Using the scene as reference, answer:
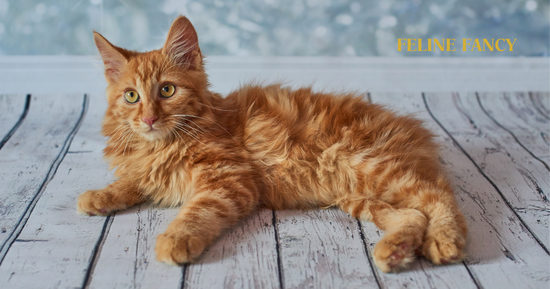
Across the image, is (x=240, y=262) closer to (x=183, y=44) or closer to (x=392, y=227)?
(x=392, y=227)

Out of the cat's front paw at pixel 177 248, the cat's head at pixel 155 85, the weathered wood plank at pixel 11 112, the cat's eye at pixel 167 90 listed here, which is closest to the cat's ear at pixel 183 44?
the cat's head at pixel 155 85

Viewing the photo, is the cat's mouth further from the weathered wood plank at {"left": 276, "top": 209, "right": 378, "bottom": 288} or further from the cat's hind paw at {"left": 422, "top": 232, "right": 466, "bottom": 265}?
the cat's hind paw at {"left": 422, "top": 232, "right": 466, "bottom": 265}

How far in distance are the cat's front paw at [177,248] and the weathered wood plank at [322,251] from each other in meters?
0.28

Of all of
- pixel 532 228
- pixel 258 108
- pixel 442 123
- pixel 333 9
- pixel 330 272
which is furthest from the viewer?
pixel 333 9

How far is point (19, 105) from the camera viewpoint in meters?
2.94

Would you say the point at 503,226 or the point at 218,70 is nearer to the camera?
the point at 503,226

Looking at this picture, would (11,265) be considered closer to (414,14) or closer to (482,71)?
(414,14)

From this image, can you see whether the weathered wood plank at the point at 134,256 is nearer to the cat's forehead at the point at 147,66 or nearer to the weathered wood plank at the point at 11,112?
the cat's forehead at the point at 147,66

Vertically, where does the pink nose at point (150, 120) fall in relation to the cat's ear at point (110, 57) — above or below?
below

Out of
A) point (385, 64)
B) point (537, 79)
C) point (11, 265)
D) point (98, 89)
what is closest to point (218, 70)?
point (98, 89)

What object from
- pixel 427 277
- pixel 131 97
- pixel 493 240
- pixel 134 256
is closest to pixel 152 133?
pixel 131 97

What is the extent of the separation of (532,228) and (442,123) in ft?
4.10

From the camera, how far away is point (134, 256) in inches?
60.1

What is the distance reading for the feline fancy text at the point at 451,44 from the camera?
3320 millimetres
